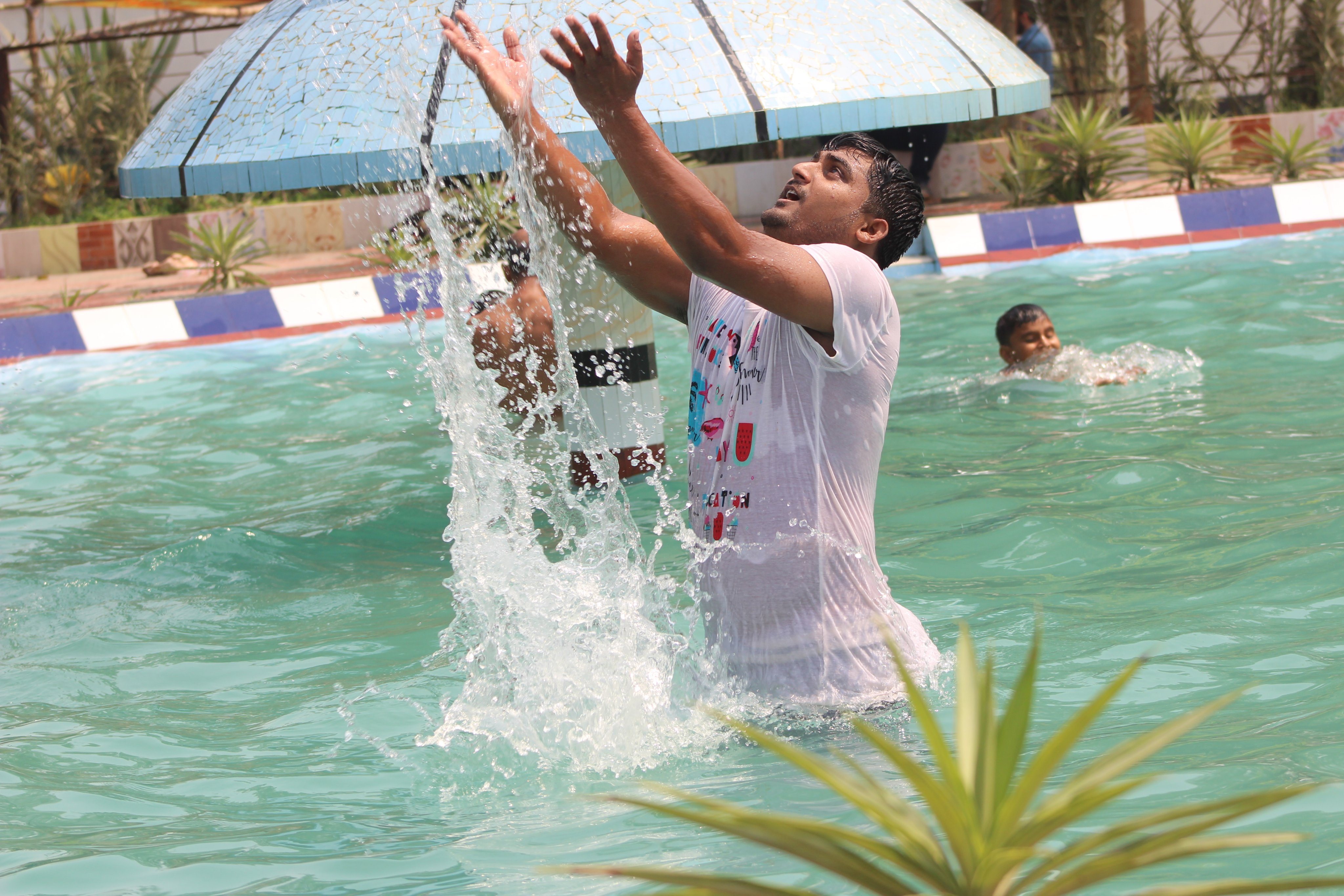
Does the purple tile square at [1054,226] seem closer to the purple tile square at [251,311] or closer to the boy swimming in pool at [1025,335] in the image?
the boy swimming in pool at [1025,335]

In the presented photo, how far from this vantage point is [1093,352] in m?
7.70

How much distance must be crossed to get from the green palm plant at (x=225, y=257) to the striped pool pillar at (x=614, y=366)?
Answer: 5.72 meters

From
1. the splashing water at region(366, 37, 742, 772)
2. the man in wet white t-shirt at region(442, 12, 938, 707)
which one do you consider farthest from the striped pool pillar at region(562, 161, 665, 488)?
the man in wet white t-shirt at region(442, 12, 938, 707)

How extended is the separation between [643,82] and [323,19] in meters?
1.11

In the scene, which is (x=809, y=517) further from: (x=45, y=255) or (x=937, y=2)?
(x=45, y=255)

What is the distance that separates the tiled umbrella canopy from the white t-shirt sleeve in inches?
53.3

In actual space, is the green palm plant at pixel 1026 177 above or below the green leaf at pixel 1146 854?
above

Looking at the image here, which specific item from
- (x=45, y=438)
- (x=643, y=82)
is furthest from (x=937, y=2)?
(x=45, y=438)

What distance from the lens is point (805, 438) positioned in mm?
2922

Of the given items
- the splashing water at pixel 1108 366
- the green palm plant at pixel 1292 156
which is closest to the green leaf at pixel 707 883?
the splashing water at pixel 1108 366

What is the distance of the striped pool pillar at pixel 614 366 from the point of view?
215 inches

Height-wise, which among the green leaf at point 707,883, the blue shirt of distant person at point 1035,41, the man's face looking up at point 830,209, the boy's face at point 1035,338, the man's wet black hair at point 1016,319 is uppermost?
the blue shirt of distant person at point 1035,41

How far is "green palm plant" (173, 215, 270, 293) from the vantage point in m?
10.6

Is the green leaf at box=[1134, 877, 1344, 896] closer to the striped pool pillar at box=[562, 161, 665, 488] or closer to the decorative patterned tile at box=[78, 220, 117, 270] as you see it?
the striped pool pillar at box=[562, 161, 665, 488]
